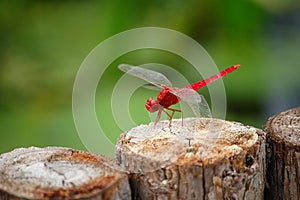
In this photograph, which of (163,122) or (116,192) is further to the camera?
(163,122)

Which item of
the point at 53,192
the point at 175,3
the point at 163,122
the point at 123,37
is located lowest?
the point at 53,192

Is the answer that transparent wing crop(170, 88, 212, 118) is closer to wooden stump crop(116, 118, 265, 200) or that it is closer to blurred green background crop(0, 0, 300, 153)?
wooden stump crop(116, 118, 265, 200)

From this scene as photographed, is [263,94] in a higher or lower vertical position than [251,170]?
higher

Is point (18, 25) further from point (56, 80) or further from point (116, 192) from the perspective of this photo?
point (116, 192)

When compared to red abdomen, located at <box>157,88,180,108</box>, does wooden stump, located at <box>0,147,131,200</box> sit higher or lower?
lower

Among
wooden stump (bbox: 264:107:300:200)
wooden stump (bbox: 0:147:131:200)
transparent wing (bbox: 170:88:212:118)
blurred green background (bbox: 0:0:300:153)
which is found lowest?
wooden stump (bbox: 0:147:131:200)

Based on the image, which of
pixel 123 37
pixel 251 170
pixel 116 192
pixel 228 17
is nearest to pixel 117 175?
pixel 116 192

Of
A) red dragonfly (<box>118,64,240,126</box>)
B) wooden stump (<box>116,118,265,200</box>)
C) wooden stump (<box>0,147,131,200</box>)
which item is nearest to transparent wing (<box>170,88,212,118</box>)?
red dragonfly (<box>118,64,240,126</box>)

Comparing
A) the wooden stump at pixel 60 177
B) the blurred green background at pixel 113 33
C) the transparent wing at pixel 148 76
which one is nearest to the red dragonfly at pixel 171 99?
the transparent wing at pixel 148 76
